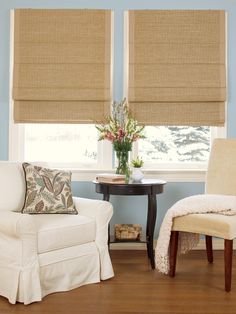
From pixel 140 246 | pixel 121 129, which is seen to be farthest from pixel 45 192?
pixel 140 246

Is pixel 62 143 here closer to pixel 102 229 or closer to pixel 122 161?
pixel 122 161

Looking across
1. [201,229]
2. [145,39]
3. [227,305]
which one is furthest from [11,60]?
[227,305]

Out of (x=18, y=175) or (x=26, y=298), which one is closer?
(x=26, y=298)

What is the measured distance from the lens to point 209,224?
3.64 m

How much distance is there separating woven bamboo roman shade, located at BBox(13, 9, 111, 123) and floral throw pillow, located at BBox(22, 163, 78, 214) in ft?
3.22

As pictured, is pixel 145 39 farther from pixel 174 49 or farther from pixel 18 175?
pixel 18 175

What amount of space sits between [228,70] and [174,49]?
56 centimetres

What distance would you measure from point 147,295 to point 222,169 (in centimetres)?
139

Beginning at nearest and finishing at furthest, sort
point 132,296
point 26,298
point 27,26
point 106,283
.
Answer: point 26,298
point 132,296
point 106,283
point 27,26

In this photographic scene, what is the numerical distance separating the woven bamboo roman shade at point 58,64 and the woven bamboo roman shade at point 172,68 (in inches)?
12.8

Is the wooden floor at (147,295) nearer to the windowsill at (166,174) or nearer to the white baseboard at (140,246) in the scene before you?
the white baseboard at (140,246)

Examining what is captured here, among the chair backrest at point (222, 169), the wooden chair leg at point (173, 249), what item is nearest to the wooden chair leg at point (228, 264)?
the wooden chair leg at point (173, 249)

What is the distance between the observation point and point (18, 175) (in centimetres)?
389

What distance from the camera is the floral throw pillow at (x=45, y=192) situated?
376cm
